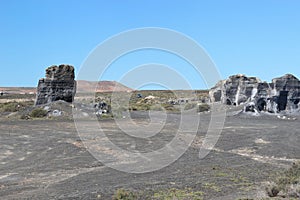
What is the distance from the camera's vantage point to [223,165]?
805 inches

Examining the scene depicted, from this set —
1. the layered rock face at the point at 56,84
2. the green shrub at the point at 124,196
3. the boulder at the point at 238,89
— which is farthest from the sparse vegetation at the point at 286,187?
the boulder at the point at 238,89

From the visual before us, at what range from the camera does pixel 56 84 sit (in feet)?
168

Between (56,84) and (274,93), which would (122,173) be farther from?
(274,93)

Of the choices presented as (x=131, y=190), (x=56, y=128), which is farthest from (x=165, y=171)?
(x=56, y=128)

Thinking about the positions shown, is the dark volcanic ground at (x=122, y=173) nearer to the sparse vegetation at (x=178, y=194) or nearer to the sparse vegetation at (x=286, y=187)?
the sparse vegetation at (x=178, y=194)

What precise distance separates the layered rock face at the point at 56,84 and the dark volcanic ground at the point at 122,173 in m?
18.0

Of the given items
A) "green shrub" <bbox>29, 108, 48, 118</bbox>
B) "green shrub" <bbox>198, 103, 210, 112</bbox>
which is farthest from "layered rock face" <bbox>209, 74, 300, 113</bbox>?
"green shrub" <bbox>29, 108, 48, 118</bbox>

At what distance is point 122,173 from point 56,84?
34.7 metres

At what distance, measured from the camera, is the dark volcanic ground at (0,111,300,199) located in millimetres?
14867

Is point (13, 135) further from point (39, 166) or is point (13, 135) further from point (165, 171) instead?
point (165, 171)

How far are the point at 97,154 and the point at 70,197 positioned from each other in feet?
33.8

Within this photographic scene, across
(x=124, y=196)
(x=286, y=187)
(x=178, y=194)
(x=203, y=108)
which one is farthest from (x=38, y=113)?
(x=286, y=187)

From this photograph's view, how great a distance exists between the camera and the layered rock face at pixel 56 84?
51.0 meters

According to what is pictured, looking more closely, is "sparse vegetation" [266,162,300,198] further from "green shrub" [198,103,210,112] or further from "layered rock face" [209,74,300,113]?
"green shrub" [198,103,210,112]
